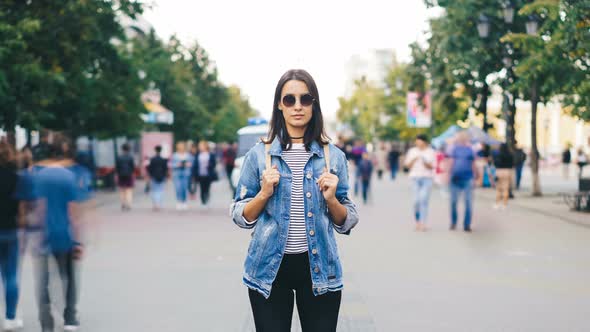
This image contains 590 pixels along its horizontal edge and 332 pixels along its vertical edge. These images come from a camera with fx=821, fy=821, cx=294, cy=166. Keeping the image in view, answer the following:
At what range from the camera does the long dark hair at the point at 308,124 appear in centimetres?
366

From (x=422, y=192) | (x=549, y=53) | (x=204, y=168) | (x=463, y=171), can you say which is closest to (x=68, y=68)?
(x=204, y=168)

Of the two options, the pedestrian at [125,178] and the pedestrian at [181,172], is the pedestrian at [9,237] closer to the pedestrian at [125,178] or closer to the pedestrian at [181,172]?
the pedestrian at [181,172]

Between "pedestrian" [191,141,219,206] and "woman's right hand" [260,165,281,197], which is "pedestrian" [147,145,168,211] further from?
"woman's right hand" [260,165,281,197]

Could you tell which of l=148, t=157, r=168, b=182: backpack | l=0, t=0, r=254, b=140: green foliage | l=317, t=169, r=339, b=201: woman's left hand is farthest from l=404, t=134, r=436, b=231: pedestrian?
l=317, t=169, r=339, b=201: woman's left hand

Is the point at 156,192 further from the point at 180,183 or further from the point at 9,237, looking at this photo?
the point at 9,237

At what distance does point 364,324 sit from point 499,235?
8382 millimetres

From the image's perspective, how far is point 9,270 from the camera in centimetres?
676

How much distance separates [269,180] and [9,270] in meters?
4.07

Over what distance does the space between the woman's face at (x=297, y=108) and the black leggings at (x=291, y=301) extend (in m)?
0.59

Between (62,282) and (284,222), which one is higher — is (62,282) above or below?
below

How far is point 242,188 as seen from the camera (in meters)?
3.67

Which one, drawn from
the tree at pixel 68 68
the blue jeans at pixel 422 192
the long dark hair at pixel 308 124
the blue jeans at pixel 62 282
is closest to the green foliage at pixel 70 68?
the tree at pixel 68 68

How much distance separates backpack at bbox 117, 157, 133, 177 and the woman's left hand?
741 inches

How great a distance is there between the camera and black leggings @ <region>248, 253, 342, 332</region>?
3584 millimetres
